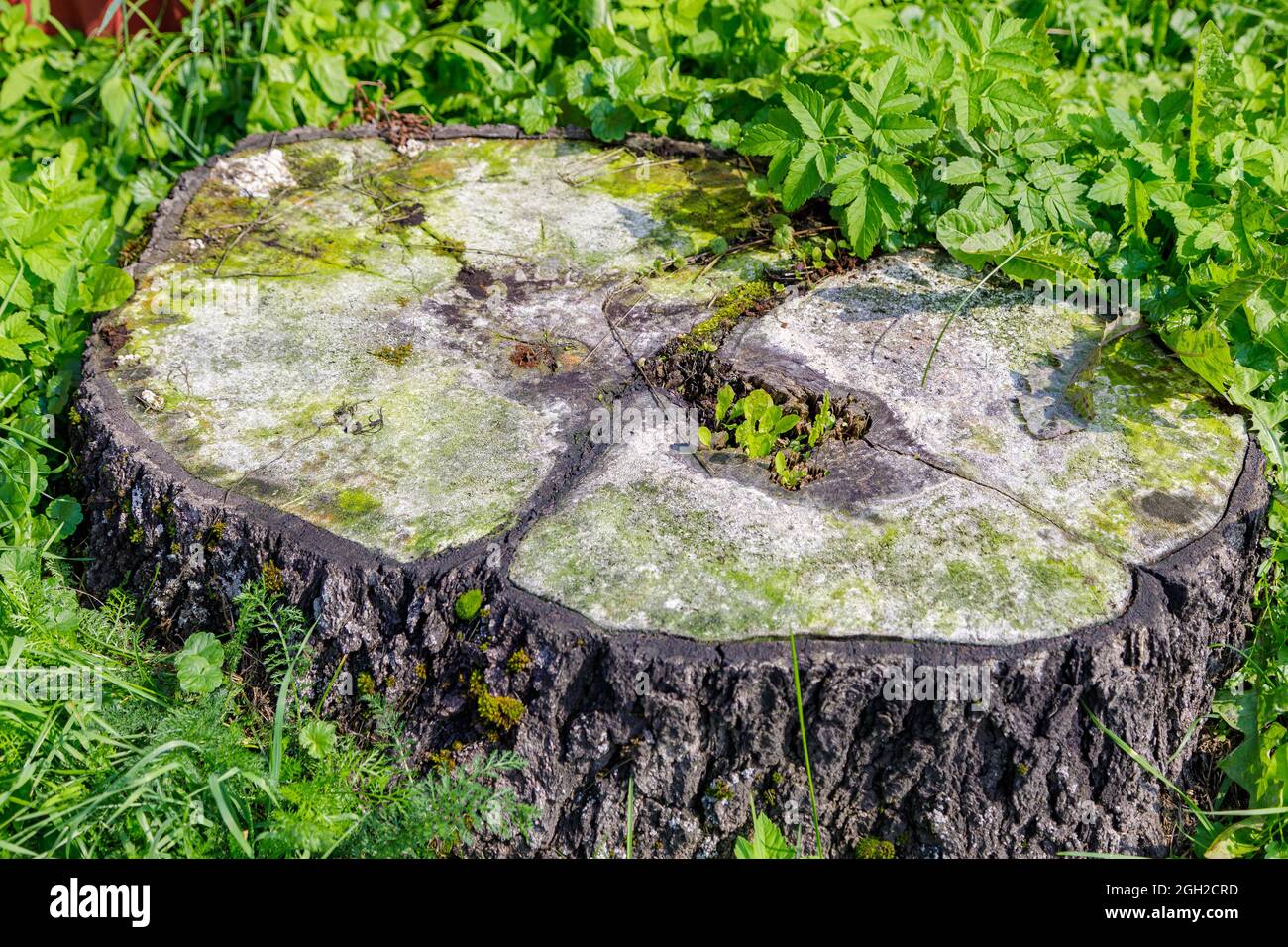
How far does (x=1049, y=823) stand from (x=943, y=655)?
1.76ft

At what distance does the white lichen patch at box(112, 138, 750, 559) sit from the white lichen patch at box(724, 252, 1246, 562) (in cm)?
39

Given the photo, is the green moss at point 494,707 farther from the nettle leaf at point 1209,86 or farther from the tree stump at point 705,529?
the nettle leaf at point 1209,86

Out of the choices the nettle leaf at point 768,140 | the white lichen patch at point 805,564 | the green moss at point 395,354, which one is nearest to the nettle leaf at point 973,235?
the nettle leaf at point 768,140

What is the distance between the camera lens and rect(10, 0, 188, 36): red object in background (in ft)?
15.5

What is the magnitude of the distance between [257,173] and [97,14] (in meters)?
2.01

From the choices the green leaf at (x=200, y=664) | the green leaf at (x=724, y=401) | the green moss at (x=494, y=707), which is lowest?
the green leaf at (x=200, y=664)

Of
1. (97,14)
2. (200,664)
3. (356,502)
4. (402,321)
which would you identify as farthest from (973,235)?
(97,14)

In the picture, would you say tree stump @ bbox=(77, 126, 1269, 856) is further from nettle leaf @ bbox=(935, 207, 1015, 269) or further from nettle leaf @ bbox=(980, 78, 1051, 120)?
nettle leaf @ bbox=(980, 78, 1051, 120)

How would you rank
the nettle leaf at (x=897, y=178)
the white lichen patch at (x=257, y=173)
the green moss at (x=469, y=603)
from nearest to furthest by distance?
the green moss at (x=469, y=603), the nettle leaf at (x=897, y=178), the white lichen patch at (x=257, y=173)

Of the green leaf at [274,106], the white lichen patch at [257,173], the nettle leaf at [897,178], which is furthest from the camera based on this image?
the green leaf at [274,106]

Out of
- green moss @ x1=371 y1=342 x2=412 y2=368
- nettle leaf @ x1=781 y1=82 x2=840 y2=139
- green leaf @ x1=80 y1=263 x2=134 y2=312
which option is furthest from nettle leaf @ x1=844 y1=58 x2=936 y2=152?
green leaf @ x1=80 y1=263 x2=134 y2=312

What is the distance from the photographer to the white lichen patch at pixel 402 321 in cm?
244

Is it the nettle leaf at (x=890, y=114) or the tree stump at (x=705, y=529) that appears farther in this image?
the nettle leaf at (x=890, y=114)
